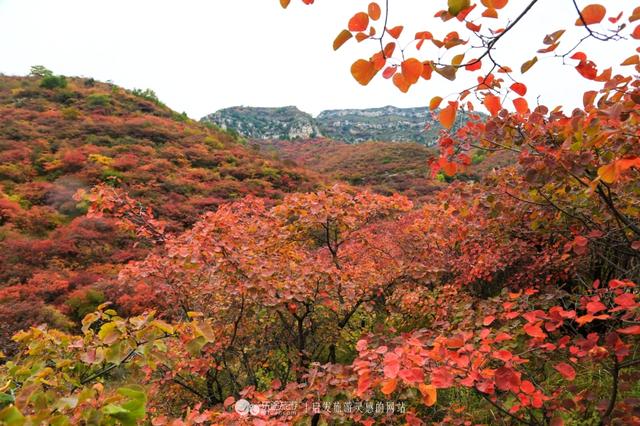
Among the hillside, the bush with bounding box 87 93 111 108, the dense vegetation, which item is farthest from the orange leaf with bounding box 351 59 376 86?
the bush with bounding box 87 93 111 108

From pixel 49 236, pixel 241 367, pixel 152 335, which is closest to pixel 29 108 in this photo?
pixel 49 236

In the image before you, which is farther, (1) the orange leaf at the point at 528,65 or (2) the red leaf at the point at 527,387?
(2) the red leaf at the point at 527,387

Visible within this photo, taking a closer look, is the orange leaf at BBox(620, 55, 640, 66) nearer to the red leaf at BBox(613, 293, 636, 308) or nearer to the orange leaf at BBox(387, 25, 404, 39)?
the red leaf at BBox(613, 293, 636, 308)

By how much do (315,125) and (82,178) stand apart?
6244 cm

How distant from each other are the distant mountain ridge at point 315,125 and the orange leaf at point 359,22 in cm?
6155

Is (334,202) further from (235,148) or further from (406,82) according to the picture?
(235,148)

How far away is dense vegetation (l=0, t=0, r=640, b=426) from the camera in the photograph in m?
1.14

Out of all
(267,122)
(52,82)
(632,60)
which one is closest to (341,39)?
(632,60)

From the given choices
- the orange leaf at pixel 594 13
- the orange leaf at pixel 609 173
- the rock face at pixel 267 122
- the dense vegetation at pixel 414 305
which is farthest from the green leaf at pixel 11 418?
the rock face at pixel 267 122

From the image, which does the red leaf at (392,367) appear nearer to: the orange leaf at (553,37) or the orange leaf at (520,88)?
the orange leaf at (520,88)

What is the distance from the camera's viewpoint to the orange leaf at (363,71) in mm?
833

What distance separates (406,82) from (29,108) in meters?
24.5

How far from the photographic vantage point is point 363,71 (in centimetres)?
84

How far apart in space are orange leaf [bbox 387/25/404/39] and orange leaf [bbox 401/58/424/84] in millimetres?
62
